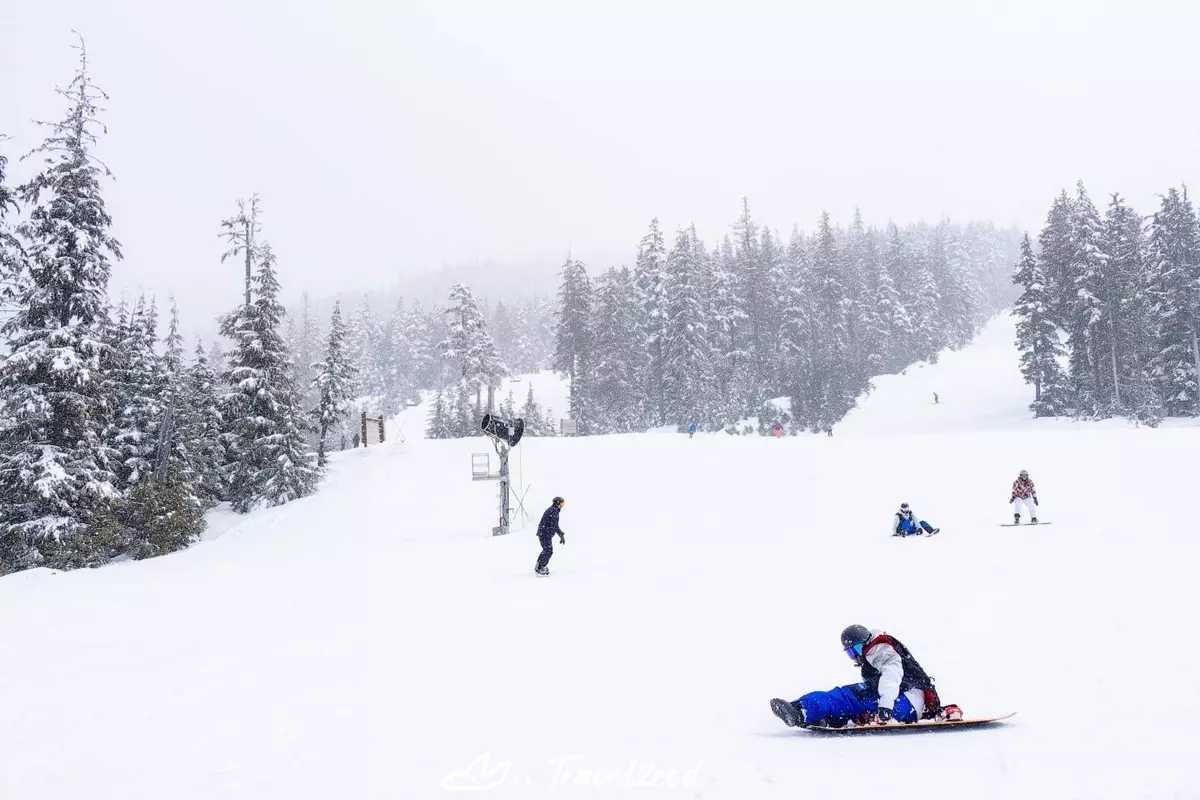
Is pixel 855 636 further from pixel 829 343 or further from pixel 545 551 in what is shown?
pixel 829 343

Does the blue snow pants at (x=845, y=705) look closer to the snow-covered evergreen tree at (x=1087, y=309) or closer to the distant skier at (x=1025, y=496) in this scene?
the distant skier at (x=1025, y=496)

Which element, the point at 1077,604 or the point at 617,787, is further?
the point at 1077,604

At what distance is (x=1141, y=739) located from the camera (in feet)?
18.6

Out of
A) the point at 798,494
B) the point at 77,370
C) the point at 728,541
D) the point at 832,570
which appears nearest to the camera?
the point at 832,570

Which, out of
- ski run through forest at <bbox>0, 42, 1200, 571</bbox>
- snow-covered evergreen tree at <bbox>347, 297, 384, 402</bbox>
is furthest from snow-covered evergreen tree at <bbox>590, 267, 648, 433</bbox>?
snow-covered evergreen tree at <bbox>347, 297, 384, 402</bbox>

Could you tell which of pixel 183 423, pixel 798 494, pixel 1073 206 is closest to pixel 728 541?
pixel 798 494

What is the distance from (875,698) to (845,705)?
0.30m

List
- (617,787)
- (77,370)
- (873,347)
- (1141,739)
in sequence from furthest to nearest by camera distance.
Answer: (873,347)
(77,370)
(1141,739)
(617,787)

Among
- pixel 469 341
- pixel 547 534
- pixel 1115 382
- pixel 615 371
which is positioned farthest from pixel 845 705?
pixel 469 341

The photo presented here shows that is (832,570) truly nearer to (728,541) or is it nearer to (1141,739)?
(728,541)

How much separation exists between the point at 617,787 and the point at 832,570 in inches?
411

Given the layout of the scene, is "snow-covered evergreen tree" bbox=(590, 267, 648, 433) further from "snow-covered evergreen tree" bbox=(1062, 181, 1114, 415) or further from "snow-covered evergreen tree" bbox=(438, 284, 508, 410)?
"snow-covered evergreen tree" bbox=(1062, 181, 1114, 415)

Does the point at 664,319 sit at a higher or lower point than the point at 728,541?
higher

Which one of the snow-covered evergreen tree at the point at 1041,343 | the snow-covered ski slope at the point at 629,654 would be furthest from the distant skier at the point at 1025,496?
the snow-covered evergreen tree at the point at 1041,343
